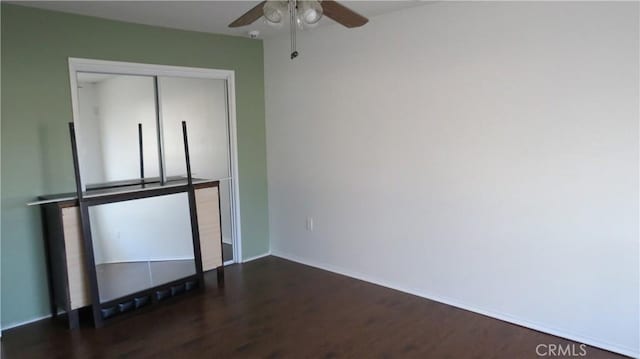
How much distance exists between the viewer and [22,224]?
10.9ft

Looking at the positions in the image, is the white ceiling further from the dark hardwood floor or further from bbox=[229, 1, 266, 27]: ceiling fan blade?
the dark hardwood floor

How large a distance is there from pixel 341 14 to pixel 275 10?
36cm

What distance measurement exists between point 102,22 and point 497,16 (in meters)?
3.09

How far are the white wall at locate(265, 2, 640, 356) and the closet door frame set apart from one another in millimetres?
623

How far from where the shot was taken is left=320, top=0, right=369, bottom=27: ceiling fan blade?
6.93 ft

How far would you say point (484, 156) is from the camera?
10.6ft

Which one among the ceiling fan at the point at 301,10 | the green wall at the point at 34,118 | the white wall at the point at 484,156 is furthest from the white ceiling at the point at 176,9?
the ceiling fan at the point at 301,10

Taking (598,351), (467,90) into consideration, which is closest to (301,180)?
(467,90)

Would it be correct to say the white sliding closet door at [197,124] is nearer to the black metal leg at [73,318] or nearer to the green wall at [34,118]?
the green wall at [34,118]

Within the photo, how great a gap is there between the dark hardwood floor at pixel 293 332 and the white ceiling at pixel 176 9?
231 centimetres

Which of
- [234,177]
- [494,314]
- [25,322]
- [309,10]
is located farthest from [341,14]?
[25,322]

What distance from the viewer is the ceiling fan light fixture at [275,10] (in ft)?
6.76

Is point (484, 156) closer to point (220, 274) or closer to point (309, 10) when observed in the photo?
point (309, 10)

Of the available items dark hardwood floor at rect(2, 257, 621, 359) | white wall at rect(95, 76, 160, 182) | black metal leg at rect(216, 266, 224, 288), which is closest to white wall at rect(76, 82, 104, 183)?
white wall at rect(95, 76, 160, 182)
